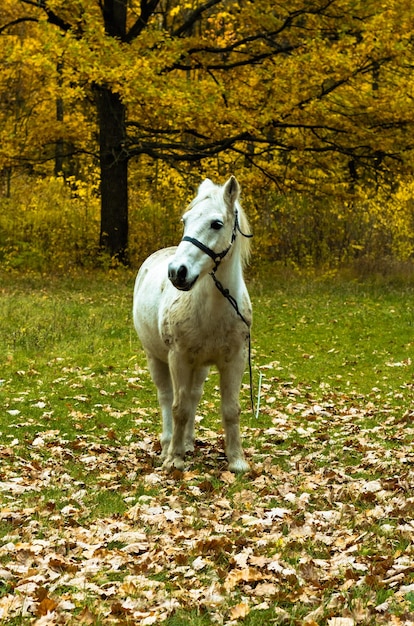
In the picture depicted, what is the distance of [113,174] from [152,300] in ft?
47.5

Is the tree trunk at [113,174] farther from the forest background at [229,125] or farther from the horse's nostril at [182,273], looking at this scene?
the horse's nostril at [182,273]

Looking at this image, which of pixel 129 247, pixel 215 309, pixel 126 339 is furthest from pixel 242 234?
pixel 129 247

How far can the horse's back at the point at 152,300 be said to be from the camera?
7.13 metres

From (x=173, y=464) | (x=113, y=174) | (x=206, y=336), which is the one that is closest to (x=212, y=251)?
(x=206, y=336)

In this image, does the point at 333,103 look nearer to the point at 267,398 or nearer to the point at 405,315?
the point at 405,315

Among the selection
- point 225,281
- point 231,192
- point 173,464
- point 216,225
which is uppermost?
point 231,192

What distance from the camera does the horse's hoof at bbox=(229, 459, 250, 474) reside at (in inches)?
263

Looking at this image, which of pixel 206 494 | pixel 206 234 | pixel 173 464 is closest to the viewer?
pixel 206 234

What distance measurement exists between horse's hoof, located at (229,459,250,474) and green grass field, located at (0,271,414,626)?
0.09 meters

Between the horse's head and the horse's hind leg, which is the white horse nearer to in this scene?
the horse's head

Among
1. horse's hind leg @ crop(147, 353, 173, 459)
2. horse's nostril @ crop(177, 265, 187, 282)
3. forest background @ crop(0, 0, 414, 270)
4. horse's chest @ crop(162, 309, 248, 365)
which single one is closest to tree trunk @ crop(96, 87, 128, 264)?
forest background @ crop(0, 0, 414, 270)

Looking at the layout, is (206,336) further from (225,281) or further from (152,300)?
(152,300)

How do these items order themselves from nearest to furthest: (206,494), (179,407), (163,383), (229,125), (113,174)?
(206,494)
(179,407)
(163,383)
(229,125)
(113,174)

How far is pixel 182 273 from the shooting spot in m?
5.64
